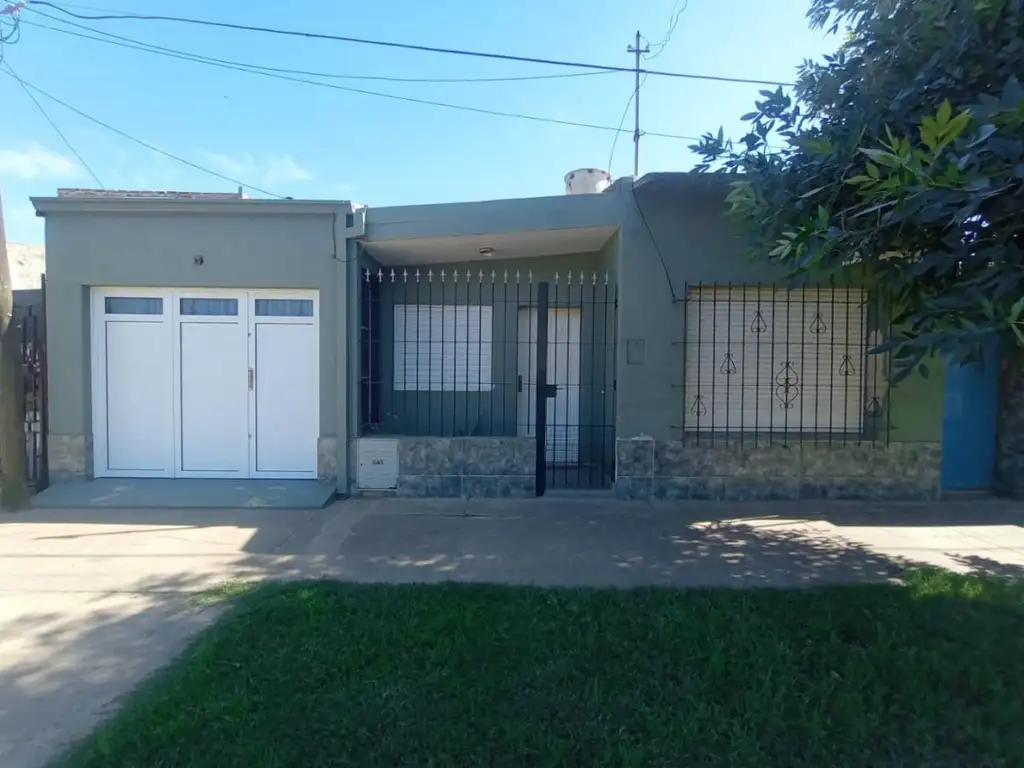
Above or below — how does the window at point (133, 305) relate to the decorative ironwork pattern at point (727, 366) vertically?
above

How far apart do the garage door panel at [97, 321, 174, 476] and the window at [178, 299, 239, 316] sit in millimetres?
317

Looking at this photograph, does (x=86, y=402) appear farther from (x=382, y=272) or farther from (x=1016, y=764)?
(x=1016, y=764)

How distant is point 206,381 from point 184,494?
4.45 ft

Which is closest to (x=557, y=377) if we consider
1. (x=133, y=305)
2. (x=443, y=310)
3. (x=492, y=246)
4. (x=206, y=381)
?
(x=492, y=246)

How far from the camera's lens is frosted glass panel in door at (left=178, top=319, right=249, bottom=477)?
7547 millimetres

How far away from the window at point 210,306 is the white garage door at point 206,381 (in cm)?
1

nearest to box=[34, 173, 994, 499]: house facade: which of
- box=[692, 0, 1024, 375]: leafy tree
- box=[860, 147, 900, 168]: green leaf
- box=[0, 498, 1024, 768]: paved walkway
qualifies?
box=[0, 498, 1024, 768]: paved walkway

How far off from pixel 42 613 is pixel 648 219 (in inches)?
252

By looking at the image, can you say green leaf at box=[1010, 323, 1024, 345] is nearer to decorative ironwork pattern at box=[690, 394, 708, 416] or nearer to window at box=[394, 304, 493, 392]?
decorative ironwork pattern at box=[690, 394, 708, 416]

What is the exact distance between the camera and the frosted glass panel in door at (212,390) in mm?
7547

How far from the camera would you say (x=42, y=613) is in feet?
13.9

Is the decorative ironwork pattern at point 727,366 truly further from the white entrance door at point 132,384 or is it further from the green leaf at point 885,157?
the white entrance door at point 132,384

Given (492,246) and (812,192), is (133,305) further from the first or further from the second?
(812,192)

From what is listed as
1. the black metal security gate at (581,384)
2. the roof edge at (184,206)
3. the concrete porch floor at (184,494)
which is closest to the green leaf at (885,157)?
the black metal security gate at (581,384)
